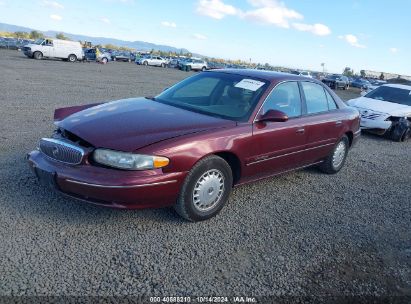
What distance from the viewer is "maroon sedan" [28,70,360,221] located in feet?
10.7

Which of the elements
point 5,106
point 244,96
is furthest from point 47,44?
point 244,96

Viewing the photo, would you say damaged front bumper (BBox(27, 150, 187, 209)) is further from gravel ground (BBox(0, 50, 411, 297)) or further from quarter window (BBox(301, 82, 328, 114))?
quarter window (BBox(301, 82, 328, 114))

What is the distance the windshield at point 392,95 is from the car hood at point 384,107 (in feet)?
1.29

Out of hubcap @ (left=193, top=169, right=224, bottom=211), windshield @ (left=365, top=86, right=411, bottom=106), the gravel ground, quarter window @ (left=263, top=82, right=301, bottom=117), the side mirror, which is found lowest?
the gravel ground

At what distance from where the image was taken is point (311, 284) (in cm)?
299

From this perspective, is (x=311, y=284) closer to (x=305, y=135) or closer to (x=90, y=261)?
(x=90, y=261)

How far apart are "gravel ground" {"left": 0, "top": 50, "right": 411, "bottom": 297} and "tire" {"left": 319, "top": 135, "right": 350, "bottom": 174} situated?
634 mm

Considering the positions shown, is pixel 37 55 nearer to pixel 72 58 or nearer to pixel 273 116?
pixel 72 58

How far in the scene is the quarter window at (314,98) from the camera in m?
5.05

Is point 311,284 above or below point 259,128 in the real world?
below

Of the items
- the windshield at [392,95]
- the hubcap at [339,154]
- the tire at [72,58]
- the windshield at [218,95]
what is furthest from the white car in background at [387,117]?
the tire at [72,58]

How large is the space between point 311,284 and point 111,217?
2023 millimetres

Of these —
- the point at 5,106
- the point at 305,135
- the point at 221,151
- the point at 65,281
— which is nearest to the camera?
the point at 65,281

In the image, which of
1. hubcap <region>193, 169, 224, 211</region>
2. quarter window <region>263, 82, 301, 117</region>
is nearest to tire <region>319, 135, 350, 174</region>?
quarter window <region>263, 82, 301, 117</region>
